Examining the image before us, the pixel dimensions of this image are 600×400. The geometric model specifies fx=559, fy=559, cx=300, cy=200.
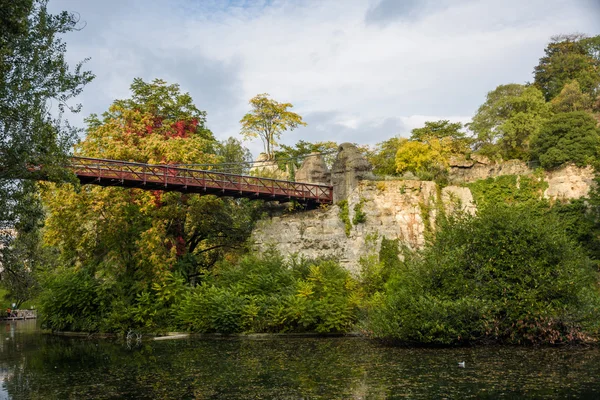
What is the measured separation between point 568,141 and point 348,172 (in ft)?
37.0

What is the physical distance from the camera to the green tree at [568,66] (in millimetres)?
39438

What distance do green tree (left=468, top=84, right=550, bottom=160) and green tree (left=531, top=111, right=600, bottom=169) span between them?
4.86 ft

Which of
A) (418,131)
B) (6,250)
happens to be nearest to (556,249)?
(6,250)

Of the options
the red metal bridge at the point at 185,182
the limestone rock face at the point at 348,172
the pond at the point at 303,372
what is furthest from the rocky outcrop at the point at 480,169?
the pond at the point at 303,372

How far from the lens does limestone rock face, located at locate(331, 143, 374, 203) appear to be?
962 inches

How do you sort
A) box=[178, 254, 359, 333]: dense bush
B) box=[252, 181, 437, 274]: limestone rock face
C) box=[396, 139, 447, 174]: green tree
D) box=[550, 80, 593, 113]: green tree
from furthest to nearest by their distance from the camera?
1. box=[550, 80, 593, 113]: green tree
2. box=[396, 139, 447, 174]: green tree
3. box=[252, 181, 437, 274]: limestone rock face
4. box=[178, 254, 359, 333]: dense bush

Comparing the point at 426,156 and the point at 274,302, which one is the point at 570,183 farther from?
the point at 274,302

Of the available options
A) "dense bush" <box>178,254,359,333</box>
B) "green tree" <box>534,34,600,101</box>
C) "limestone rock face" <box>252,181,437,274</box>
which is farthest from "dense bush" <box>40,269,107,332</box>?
"green tree" <box>534,34,600,101</box>

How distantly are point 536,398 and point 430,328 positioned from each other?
5.84 m

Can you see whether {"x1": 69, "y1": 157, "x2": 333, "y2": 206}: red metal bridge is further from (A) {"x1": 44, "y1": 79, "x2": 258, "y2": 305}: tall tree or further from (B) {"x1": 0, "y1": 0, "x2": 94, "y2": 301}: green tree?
(B) {"x1": 0, "y1": 0, "x2": 94, "y2": 301}: green tree

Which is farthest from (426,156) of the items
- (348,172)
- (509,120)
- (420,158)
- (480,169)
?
(509,120)

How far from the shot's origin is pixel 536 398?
767 cm

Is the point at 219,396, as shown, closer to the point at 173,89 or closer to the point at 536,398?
the point at 536,398

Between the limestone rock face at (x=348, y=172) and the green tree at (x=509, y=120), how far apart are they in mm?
9095
